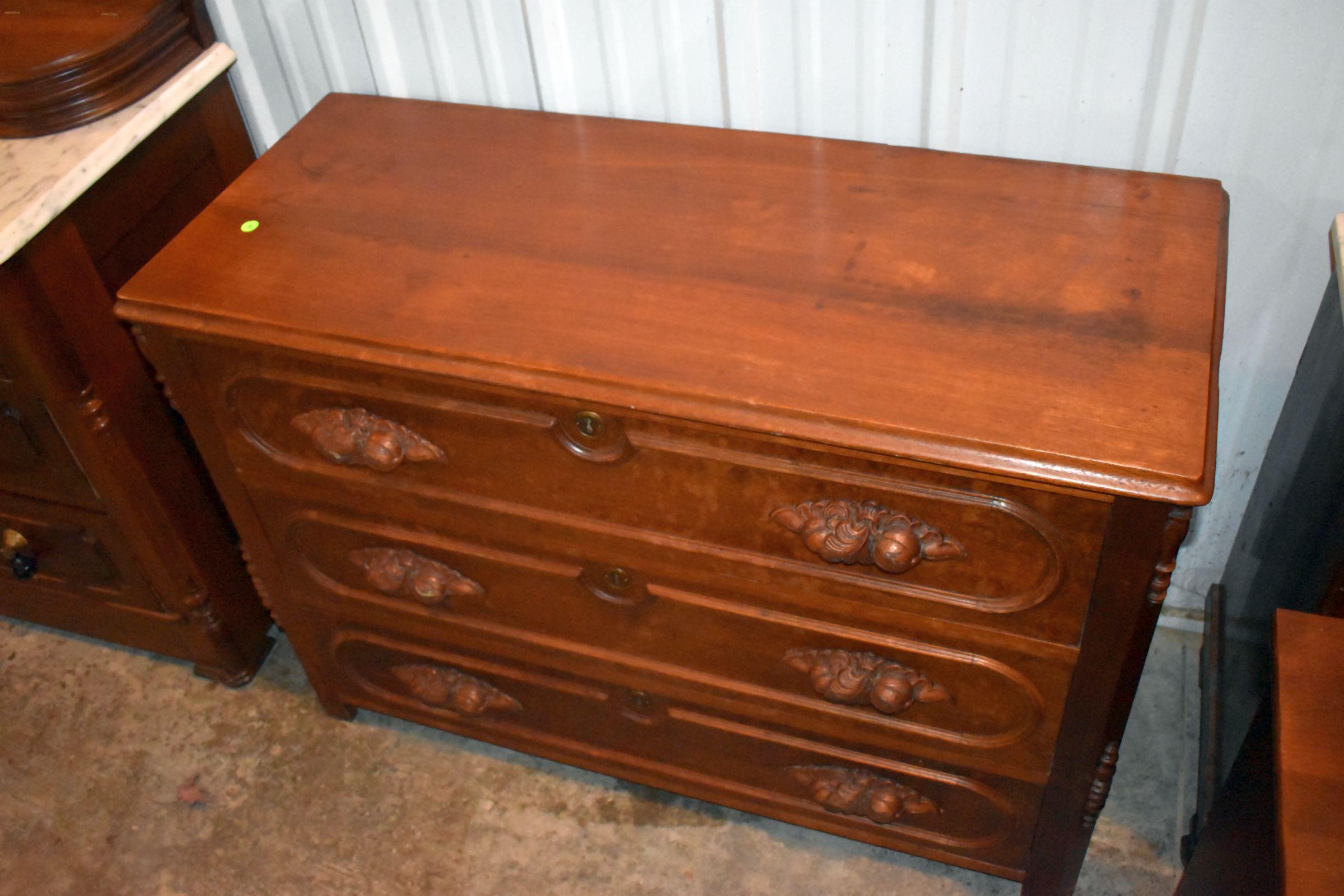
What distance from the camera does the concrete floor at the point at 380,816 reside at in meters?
1.90

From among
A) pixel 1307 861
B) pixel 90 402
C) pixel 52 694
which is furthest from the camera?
pixel 52 694

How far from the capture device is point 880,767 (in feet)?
5.33

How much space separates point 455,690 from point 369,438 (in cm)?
60

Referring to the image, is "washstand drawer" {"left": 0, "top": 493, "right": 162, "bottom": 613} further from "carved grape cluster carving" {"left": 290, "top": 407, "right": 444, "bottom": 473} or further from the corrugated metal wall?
the corrugated metal wall

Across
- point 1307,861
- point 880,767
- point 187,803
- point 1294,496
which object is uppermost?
point 1307,861

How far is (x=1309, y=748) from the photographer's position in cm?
96

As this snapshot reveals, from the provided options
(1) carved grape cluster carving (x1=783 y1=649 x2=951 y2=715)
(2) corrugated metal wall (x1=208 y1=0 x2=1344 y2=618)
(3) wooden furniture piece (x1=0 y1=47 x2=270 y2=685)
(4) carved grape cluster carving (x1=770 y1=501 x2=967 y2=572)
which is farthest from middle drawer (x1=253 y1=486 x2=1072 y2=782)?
(2) corrugated metal wall (x1=208 y1=0 x2=1344 y2=618)

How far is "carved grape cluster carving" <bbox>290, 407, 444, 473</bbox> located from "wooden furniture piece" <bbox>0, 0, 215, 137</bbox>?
23.6 inches

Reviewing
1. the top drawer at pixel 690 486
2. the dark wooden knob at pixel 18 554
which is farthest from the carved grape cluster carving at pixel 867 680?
the dark wooden knob at pixel 18 554

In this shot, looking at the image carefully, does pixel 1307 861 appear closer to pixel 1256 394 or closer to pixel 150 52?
pixel 1256 394

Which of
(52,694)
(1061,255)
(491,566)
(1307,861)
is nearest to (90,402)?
(491,566)

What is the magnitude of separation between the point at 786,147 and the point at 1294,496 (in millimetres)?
915

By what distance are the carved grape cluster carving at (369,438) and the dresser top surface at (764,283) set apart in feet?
0.46

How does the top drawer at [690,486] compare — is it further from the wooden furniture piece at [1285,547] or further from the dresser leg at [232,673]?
the dresser leg at [232,673]
